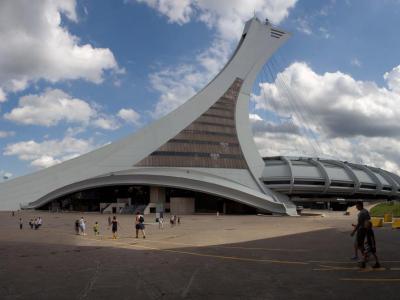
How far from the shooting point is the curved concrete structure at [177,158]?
57656mm

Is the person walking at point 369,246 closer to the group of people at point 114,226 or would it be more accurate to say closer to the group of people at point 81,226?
the group of people at point 114,226

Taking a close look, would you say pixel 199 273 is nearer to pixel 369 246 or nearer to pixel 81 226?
pixel 369 246

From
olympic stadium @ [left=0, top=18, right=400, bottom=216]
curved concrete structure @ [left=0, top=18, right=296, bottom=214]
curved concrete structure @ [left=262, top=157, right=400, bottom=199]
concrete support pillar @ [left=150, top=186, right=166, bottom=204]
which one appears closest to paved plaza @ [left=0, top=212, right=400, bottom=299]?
olympic stadium @ [left=0, top=18, right=400, bottom=216]

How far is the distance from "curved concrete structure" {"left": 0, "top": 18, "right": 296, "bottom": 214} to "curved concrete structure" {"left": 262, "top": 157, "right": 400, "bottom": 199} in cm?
212

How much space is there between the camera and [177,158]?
62438 mm

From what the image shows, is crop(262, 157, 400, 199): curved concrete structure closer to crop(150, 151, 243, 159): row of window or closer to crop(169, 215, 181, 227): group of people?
crop(150, 151, 243, 159): row of window

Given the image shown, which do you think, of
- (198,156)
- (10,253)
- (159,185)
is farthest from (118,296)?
(198,156)

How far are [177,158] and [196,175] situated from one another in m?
7.10

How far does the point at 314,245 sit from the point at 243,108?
57299 millimetres

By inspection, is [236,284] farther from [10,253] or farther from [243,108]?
[243,108]

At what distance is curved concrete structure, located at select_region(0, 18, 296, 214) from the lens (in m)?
57.7

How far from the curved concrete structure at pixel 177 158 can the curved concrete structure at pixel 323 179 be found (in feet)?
6.96

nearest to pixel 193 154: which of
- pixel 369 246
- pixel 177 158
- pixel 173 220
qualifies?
pixel 177 158

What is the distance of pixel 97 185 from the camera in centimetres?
5728
